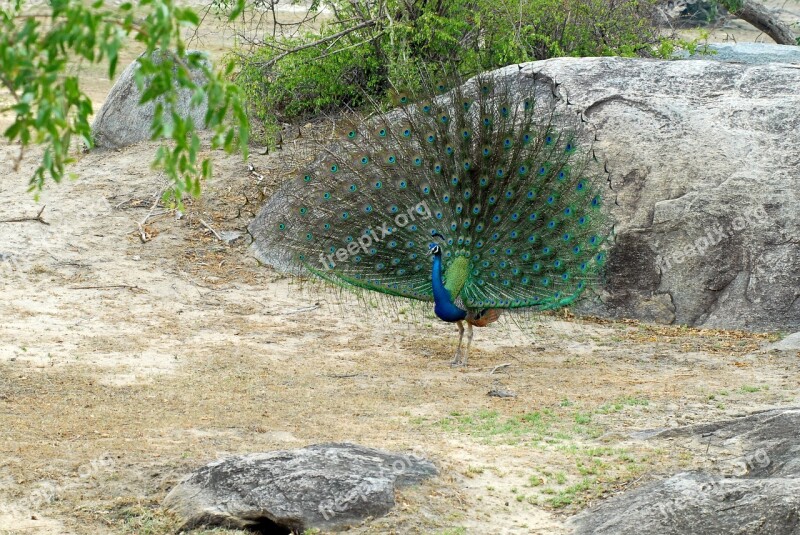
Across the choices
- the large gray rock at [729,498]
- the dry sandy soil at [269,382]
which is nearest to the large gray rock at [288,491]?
the dry sandy soil at [269,382]

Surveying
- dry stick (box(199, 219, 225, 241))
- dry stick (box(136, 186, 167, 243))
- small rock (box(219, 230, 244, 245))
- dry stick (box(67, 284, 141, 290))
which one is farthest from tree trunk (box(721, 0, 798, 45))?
dry stick (box(67, 284, 141, 290))

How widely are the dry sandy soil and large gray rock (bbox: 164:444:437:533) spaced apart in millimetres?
123

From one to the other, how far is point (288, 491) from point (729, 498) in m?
2.30

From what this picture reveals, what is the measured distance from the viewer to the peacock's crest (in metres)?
9.02

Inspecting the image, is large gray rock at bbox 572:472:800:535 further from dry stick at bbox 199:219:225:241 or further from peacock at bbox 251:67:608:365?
dry stick at bbox 199:219:225:241

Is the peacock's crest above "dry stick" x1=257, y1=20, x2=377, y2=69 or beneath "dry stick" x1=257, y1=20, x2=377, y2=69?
beneath

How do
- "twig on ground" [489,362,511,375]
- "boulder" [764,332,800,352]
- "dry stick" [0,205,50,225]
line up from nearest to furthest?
"twig on ground" [489,362,511,375]
"boulder" [764,332,800,352]
"dry stick" [0,205,50,225]

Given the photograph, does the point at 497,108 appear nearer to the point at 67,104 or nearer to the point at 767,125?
the point at 767,125

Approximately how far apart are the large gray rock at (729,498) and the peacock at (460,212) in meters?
2.85

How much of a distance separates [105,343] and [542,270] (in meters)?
4.11

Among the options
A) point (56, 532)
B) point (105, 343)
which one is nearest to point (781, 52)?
point (105, 343)

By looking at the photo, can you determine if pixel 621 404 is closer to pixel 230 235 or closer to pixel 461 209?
pixel 461 209

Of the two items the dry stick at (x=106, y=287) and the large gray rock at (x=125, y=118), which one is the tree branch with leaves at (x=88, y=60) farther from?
the large gray rock at (x=125, y=118)

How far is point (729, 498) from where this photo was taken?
495 centimetres
